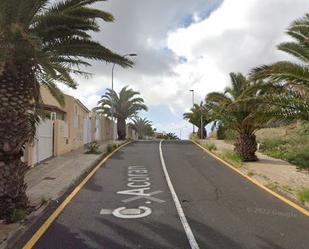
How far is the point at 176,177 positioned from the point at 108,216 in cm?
788

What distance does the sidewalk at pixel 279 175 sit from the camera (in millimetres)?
16702

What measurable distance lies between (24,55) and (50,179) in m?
7.51

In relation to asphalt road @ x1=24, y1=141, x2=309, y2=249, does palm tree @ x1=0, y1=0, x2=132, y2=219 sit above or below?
above

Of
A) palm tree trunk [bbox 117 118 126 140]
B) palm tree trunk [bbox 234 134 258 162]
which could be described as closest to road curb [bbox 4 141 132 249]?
palm tree trunk [bbox 234 134 258 162]

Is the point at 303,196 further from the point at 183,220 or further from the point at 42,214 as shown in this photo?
the point at 42,214

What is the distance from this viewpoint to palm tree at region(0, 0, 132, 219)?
11164 mm

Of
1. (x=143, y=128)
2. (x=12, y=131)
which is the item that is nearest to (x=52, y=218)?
(x=12, y=131)

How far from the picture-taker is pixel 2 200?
1152 centimetres

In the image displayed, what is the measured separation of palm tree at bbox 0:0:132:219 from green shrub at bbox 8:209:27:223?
164 millimetres

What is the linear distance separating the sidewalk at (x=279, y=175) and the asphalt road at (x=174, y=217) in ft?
2.11

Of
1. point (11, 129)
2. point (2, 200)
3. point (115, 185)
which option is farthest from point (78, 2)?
point (115, 185)

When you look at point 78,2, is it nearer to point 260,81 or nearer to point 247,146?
point 260,81

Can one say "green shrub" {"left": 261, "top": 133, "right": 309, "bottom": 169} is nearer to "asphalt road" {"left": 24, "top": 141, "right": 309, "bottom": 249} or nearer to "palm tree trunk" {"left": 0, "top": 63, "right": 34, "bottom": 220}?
"asphalt road" {"left": 24, "top": 141, "right": 309, "bottom": 249}

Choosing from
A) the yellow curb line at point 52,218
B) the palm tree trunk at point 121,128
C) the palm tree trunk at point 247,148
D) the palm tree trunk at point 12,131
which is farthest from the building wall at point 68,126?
the palm tree trunk at point 121,128
